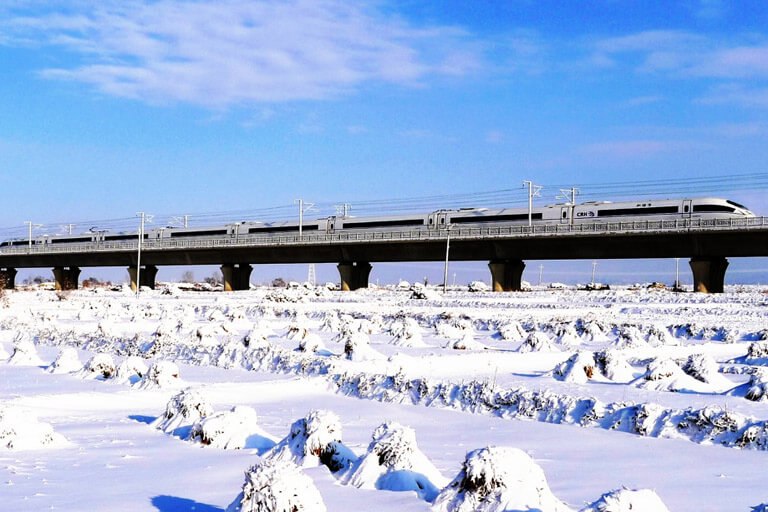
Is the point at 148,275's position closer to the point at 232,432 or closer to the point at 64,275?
the point at 64,275

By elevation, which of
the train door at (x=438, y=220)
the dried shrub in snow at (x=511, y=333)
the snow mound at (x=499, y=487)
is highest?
the train door at (x=438, y=220)

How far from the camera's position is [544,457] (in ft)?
33.9

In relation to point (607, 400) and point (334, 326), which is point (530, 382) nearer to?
point (607, 400)

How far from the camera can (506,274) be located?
74.9 meters

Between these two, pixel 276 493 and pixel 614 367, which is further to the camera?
pixel 614 367

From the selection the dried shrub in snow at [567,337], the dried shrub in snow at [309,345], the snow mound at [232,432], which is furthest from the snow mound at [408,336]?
the snow mound at [232,432]

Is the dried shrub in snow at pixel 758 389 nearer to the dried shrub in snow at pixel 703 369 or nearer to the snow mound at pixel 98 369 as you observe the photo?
the dried shrub in snow at pixel 703 369

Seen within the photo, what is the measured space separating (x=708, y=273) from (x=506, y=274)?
57.1 feet

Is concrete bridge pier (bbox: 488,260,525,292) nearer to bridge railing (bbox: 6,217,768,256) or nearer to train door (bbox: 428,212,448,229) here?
bridge railing (bbox: 6,217,768,256)

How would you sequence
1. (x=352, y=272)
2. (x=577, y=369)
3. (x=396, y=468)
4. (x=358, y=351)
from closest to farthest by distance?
1. (x=396, y=468)
2. (x=577, y=369)
3. (x=358, y=351)
4. (x=352, y=272)

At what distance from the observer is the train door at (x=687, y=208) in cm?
6469

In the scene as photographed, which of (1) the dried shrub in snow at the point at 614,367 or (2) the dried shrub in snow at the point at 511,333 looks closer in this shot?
(1) the dried shrub in snow at the point at 614,367

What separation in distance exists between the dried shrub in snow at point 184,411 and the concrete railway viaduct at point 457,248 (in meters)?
55.4

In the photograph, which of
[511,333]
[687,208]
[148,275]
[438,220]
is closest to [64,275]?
[148,275]
